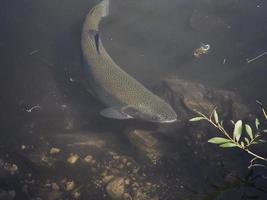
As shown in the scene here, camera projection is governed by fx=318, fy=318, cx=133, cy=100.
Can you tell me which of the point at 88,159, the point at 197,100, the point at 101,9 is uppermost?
the point at 101,9

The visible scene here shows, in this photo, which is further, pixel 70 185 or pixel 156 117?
pixel 156 117

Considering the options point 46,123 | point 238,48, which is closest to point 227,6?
point 238,48

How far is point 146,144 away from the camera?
18.5ft

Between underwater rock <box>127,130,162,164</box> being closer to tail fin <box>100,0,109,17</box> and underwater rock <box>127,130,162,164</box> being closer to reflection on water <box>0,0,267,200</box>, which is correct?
reflection on water <box>0,0,267,200</box>

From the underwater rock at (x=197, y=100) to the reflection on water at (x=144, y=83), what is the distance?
0.07 ft

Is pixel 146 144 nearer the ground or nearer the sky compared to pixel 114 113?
nearer the ground

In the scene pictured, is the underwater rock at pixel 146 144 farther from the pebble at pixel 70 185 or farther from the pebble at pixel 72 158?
the pebble at pixel 70 185

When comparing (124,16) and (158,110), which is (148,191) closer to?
(158,110)

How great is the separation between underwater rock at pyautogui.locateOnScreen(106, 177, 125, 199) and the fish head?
116 cm

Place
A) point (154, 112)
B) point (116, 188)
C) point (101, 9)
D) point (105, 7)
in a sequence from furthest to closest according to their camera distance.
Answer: point (105, 7) < point (101, 9) < point (154, 112) < point (116, 188)

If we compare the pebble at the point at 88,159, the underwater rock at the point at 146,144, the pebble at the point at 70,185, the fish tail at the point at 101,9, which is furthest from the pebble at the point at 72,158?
the fish tail at the point at 101,9

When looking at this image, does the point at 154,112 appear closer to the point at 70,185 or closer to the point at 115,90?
the point at 115,90

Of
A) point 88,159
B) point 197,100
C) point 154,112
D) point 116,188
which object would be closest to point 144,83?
point 197,100

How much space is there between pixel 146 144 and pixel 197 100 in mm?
1417
